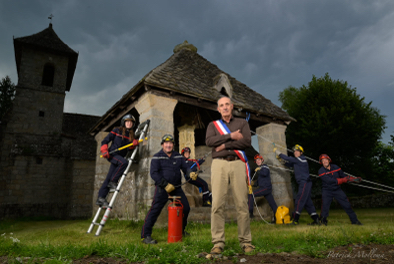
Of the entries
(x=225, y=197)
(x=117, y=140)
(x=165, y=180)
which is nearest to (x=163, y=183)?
(x=165, y=180)

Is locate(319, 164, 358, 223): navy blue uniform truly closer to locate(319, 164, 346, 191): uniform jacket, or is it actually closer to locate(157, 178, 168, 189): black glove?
locate(319, 164, 346, 191): uniform jacket

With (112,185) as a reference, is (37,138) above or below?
above

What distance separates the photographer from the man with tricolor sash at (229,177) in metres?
3.35

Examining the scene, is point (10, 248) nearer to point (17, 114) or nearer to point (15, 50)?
point (17, 114)

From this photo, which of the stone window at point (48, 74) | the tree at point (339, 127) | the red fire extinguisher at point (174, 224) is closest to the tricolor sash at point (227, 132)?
the red fire extinguisher at point (174, 224)

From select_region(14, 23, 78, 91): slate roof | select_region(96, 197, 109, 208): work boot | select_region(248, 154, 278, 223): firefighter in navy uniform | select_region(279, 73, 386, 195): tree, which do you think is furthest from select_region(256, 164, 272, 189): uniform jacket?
select_region(14, 23, 78, 91): slate roof

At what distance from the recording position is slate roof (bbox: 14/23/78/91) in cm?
1894

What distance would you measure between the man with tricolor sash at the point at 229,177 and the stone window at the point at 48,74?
65.2ft

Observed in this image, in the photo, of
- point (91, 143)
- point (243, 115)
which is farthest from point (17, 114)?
point (243, 115)

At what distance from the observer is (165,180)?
443 centimetres

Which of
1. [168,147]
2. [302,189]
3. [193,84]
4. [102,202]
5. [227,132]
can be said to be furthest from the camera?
[193,84]

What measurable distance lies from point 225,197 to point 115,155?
3.67m

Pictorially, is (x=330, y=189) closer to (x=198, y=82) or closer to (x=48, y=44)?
(x=198, y=82)

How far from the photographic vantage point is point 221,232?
10.9 feet
